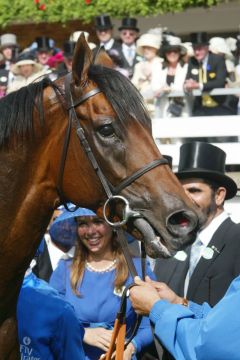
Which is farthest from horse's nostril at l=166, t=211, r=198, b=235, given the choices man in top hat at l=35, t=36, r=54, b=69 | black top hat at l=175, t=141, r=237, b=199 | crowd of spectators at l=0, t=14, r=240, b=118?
man in top hat at l=35, t=36, r=54, b=69

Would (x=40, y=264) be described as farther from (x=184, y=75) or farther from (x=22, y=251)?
(x=184, y=75)

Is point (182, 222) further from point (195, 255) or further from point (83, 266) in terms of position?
point (195, 255)

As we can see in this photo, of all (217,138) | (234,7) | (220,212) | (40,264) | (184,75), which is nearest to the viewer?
(220,212)

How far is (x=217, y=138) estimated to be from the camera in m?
9.13

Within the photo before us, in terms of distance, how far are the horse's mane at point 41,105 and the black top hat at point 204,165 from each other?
1781 millimetres

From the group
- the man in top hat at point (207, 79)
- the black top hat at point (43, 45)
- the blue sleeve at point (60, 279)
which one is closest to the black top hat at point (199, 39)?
the man in top hat at point (207, 79)

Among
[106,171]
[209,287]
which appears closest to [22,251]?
[106,171]

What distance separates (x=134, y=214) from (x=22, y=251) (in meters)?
0.54

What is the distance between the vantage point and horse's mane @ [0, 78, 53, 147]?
3352 millimetres

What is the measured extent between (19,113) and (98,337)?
1.55m

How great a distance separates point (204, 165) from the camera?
17.2 feet

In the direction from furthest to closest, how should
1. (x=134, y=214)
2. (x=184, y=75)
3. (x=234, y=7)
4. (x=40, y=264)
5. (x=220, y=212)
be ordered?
(x=234, y=7), (x=184, y=75), (x=40, y=264), (x=220, y=212), (x=134, y=214)

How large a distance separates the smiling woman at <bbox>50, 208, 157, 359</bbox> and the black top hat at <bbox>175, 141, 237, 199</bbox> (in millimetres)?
755

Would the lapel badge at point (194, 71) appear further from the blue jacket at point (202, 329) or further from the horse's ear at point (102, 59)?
the blue jacket at point (202, 329)
